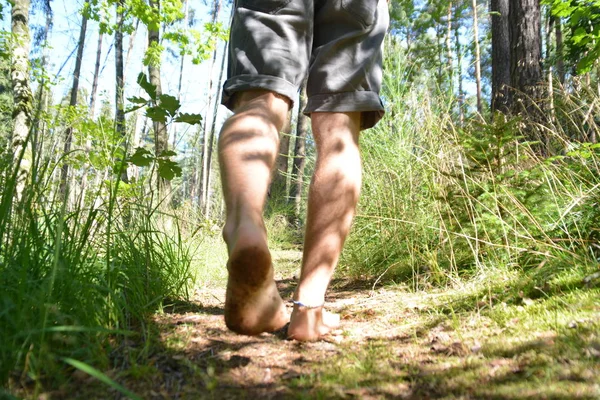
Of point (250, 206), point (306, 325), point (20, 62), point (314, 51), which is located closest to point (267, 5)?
point (314, 51)

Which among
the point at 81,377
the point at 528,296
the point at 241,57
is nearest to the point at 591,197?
the point at 528,296

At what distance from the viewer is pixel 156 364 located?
1.00 m

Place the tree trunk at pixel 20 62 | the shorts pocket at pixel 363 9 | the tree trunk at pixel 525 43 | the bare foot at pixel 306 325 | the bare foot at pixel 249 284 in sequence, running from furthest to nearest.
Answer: the tree trunk at pixel 20 62
the tree trunk at pixel 525 43
the shorts pocket at pixel 363 9
the bare foot at pixel 306 325
the bare foot at pixel 249 284

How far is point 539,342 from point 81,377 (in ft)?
3.50

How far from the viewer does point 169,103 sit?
165 cm

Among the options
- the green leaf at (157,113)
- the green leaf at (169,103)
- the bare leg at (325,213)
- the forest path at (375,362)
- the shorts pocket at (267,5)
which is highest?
the shorts pocket at (267,5)

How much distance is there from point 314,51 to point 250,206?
67cm

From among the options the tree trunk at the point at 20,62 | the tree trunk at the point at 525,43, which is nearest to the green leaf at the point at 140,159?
the tree trunk at the point at 20,62

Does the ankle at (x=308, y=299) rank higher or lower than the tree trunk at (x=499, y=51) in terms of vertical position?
lower

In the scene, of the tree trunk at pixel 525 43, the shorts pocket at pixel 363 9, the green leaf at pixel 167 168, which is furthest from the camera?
the tree trunk at pixel 525 43

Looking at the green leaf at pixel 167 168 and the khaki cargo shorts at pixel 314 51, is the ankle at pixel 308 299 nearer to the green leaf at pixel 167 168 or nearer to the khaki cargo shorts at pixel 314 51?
the khaki cargo shorts at pixel 314 51

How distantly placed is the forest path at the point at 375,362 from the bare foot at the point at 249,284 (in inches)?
4.0

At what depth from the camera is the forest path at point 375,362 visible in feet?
2.85

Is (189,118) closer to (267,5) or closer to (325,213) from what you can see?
(267,5)
